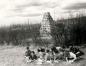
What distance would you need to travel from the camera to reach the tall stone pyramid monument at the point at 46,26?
11.0 ft

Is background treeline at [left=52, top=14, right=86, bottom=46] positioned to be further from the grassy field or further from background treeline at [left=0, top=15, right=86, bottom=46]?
the grassy field

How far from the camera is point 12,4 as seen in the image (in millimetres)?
3643

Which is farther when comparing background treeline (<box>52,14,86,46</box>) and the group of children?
background treeline (<box>52,14,86,46</box>)

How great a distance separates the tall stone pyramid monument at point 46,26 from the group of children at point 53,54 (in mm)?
280

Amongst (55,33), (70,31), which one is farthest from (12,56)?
(70,31)

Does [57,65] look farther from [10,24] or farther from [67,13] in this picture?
[10,24]

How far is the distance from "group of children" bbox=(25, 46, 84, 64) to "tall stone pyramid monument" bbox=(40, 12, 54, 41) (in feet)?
0.92

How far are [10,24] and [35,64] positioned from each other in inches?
42.8

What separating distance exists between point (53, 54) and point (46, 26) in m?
0.61

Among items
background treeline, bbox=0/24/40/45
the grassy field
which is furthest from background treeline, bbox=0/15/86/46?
the grassy field

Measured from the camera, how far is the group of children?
330 cm

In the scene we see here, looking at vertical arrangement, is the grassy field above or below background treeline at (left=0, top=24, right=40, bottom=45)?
below

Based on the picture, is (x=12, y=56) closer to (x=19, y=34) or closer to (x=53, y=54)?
(x=19, y=34)

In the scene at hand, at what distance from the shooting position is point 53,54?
132 inches
